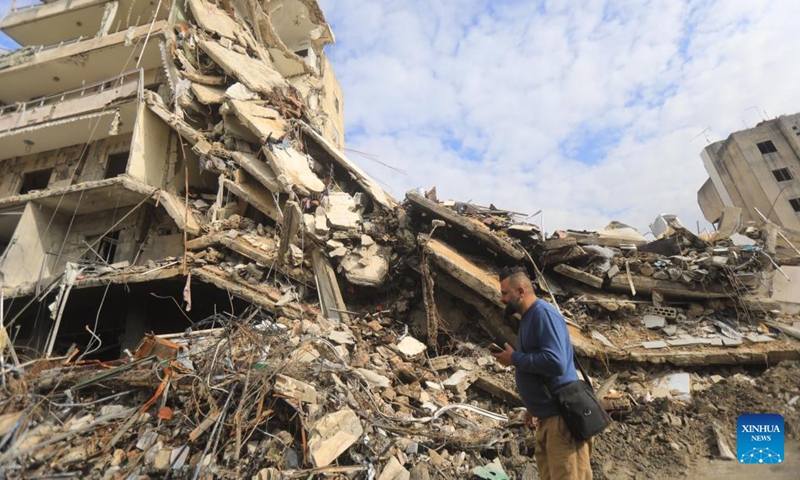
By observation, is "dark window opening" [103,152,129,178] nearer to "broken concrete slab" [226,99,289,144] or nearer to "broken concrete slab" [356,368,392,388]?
"broken concrete slab" [226,99,289,144]

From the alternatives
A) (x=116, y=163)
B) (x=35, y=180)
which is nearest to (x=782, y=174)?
(x=116, y=163)

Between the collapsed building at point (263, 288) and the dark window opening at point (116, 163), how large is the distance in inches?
2.7

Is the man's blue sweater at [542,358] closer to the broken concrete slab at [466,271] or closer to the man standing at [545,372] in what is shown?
the man standing at [545,372]

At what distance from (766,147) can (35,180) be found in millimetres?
40372

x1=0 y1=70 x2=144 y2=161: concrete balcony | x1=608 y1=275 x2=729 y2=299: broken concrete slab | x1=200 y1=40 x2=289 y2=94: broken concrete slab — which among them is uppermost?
x1=200 y1=40 x2=289 y2=94: broken concrete slab

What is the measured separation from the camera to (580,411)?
2.31m

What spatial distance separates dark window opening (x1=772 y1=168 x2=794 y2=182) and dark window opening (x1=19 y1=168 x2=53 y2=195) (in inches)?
1541

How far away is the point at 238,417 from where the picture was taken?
11.1ft

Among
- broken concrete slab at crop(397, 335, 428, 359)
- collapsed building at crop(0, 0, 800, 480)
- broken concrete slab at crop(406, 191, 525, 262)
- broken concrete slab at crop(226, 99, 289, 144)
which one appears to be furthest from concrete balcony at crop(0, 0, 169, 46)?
broken concrete slab at crop(397, 335, 428, 359)

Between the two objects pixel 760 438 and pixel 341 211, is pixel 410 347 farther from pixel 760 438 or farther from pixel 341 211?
pixel 760 438

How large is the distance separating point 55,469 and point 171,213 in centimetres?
780

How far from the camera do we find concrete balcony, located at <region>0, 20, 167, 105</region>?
11898 mm

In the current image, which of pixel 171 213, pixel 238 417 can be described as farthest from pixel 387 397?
pixel 171 213

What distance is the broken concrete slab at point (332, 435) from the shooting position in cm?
312
